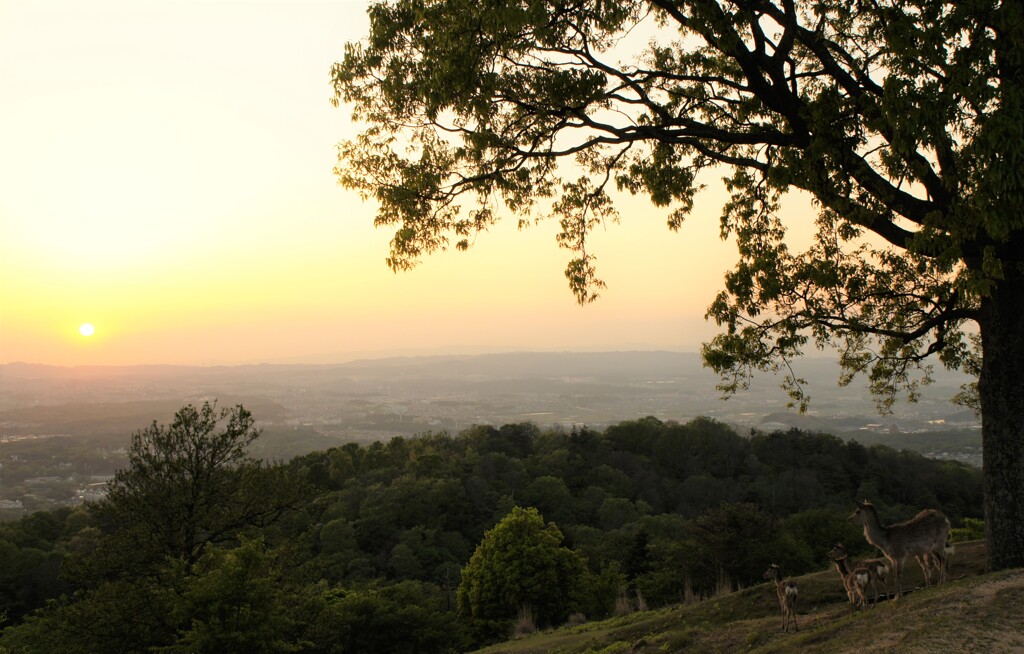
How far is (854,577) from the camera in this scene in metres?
8.70

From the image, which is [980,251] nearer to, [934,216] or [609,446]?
[934,216]

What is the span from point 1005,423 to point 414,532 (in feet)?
166

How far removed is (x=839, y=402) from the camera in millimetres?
192750

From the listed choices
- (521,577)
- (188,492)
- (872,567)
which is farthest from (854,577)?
(521,577)

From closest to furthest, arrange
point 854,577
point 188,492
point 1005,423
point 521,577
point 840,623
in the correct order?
point 840,623 < point 1005,423 < point 854,577 < point 188,492 < point 521,577

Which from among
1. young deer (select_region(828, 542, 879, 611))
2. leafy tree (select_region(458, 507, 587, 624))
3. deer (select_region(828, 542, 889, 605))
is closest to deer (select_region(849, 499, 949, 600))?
deer (select_region(828, 542, 889, 605))

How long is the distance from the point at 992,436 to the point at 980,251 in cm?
276

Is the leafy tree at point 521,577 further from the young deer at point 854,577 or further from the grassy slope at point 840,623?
the young deer at point 854,577

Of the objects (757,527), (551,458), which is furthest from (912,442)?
(757,527)

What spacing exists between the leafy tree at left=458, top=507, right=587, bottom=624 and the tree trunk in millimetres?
19902

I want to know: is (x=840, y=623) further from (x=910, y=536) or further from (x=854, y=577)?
(x=910, y=536)

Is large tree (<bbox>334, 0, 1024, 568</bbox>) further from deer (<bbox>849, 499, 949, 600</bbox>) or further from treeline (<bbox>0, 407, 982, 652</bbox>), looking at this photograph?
treeline (<bbox>0, 407, 982, 652</bbox>)

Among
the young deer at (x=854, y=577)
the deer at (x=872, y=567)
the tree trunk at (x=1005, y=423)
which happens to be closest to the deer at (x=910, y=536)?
the deer at (x=872, y=567)

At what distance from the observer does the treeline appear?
15805mm
